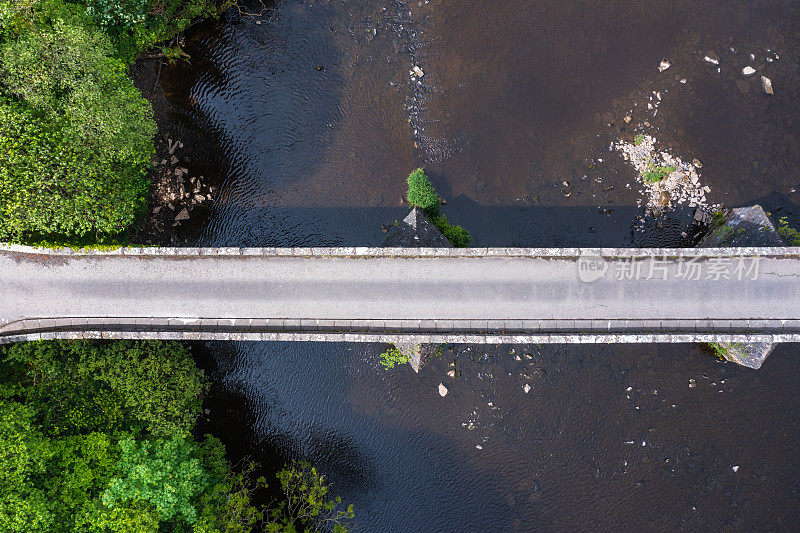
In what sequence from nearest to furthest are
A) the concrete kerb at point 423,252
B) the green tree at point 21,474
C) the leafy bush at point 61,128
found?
1. the green tree at point 21,474
2. the leafy bush at point 61,128
3. the concrete kerb at point 423,252

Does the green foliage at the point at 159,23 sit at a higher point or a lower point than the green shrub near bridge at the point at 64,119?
higher

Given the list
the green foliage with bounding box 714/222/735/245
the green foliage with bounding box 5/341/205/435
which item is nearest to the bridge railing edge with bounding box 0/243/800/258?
the green foliage with bounding box 714/222/735/245

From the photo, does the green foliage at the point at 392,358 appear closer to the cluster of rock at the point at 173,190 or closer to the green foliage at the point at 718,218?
the cluster of rock at the point at 173,190

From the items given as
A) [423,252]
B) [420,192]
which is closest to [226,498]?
[423,252]

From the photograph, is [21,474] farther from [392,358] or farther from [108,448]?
[392,358]

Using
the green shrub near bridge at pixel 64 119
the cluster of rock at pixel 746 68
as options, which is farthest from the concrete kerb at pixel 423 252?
the cluster of rock at pixel 746 68

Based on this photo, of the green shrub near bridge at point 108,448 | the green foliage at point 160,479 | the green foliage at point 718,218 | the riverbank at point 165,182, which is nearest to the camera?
the green shrub near bridge at point 108,448

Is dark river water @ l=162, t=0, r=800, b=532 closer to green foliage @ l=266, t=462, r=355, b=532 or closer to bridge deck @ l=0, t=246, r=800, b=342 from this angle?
green foliage @ l=266, t=462, r=355, b=532
